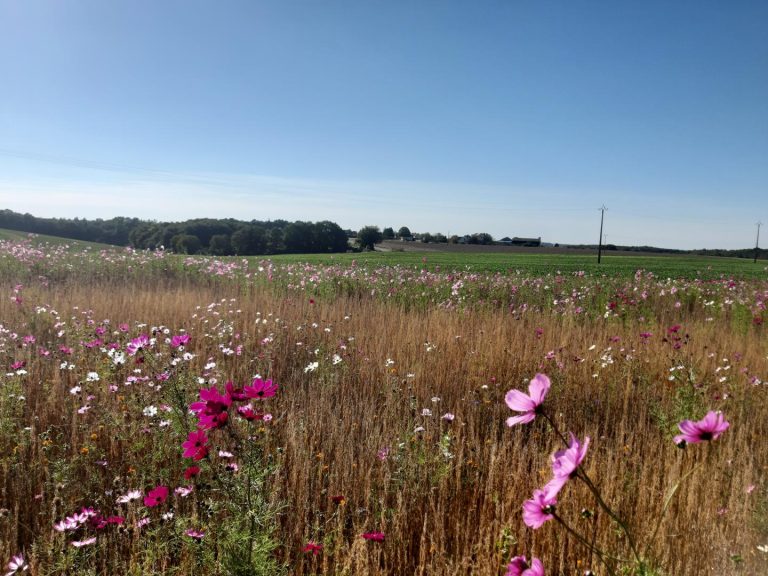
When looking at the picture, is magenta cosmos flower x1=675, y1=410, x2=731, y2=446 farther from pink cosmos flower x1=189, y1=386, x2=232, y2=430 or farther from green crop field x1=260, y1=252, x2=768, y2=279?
green crop field x1=260, y1=252, x2=768, y2=279

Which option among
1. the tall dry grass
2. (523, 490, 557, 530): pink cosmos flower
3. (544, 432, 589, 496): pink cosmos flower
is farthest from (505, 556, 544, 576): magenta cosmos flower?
the tall dry grass

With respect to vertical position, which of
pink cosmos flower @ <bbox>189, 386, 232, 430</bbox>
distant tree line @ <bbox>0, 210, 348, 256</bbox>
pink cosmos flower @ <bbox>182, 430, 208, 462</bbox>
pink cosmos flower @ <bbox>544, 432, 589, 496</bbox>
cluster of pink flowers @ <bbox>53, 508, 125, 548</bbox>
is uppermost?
distant tree line @ <bbox>0, 210, 348, 256</bbox>

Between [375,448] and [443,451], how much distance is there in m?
0.56

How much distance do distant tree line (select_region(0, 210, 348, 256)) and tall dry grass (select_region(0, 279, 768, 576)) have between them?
5134 centimetres

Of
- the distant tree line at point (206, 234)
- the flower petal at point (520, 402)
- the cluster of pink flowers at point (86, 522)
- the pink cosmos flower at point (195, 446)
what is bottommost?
the cluster of pink flowers at point (86, 522)

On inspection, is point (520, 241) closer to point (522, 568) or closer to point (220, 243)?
point (220, 243)

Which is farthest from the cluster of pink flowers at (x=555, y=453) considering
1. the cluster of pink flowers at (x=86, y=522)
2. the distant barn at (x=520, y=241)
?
the distant barn at (x=520, y=241)

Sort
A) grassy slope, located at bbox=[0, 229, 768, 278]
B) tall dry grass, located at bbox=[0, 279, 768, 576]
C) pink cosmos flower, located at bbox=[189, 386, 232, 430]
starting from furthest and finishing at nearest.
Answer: grassy slope, located at bbox=[0, 229, 768, 278] < tall dry grass, located at bbox=[0, 279, 768, 576] < pink cosmos flower, located at bbox=[189, 386, 232, 430]

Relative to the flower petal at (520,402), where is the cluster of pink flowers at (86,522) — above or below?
below

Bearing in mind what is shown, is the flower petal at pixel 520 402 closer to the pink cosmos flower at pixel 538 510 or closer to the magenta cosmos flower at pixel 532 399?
the magenta cosmos flower at pixel 532 399

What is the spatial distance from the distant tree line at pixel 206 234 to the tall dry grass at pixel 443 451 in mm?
51338

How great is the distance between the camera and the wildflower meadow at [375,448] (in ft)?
7.02

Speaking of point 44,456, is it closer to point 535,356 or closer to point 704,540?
point 704,540

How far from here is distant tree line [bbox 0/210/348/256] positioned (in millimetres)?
55781
